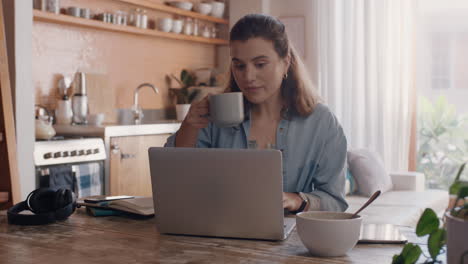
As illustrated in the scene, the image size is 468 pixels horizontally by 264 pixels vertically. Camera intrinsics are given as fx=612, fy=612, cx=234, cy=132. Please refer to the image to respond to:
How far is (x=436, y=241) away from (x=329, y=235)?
0.46 metres

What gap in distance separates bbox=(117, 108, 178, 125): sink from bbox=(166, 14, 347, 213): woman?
8.14 ft

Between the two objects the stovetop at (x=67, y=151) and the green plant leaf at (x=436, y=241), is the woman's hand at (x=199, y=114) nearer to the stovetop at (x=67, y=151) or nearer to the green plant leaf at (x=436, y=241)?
the green plant leaf at (x=436, y=241)

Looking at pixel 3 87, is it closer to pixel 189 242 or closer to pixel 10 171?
pixel 10 171

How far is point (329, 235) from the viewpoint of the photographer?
1232mm

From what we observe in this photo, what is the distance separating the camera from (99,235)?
1.45m

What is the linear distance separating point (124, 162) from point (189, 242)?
282cm

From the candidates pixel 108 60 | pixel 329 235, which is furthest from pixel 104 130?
pixel 329 235

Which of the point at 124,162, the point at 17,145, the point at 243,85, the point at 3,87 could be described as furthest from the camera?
the point at 124,162

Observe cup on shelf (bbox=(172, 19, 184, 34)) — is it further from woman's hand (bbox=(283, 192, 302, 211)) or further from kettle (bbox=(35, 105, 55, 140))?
woman's hand (bbox=(283, 192, 302, 211))

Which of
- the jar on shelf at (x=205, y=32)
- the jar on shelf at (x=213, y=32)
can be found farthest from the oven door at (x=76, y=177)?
the jar on shelf at (x=213, y=32)

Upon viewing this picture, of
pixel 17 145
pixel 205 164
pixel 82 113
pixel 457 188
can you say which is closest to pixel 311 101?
pixel 205 164

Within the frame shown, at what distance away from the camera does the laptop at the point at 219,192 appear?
1.34 m

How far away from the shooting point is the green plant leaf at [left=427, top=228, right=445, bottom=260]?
0.79 meters

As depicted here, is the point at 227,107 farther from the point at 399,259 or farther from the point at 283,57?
the point at 399,259
